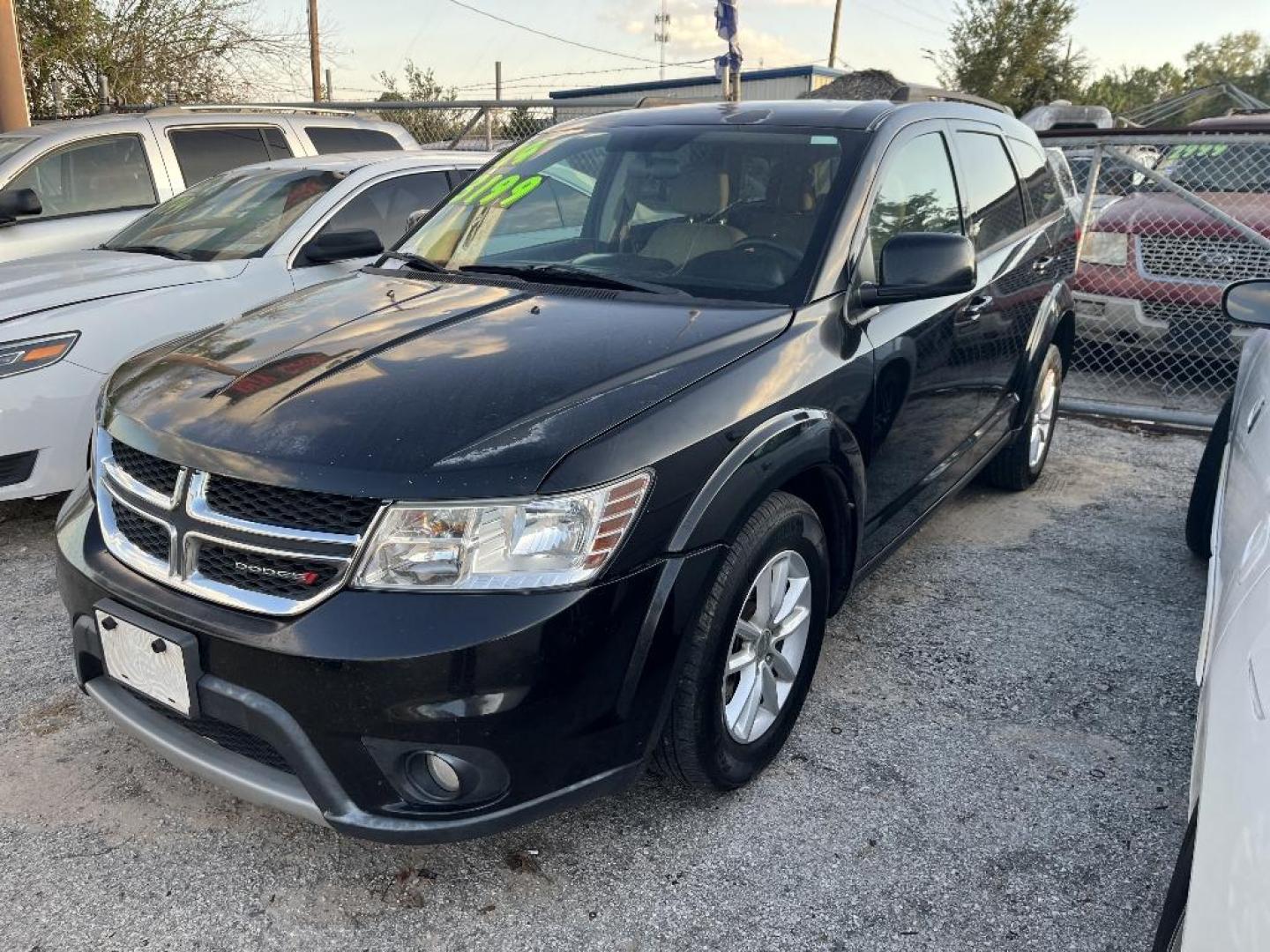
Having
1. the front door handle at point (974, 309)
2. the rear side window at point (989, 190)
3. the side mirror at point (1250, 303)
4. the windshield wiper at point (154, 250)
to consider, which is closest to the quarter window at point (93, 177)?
the windshield wiper at point (154, 250)

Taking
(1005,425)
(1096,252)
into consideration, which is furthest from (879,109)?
(1096,252)

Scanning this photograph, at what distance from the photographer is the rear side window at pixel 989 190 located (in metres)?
3.74

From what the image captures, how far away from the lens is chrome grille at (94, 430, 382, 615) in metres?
1.98

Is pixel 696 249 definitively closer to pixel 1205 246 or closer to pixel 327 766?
pixel 327 766

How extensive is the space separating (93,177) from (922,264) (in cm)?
568

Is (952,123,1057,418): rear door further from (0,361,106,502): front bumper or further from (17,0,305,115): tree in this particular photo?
(17,0,305,115): tree

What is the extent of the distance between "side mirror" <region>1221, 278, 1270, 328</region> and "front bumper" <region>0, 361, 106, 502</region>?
402cm

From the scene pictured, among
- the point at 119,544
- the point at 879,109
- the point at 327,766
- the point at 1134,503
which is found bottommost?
the point at 1134,503

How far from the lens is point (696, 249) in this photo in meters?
3.00

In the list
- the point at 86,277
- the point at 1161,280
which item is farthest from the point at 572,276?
the point at 1161,280

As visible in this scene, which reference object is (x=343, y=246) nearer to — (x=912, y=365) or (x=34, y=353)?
(x=34, y=353)

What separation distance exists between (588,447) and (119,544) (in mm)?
1164

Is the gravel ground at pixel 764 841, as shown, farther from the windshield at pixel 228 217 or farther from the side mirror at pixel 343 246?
the windshield at pixel 228 217

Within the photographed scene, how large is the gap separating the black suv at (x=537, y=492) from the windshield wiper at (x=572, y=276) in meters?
0.01
